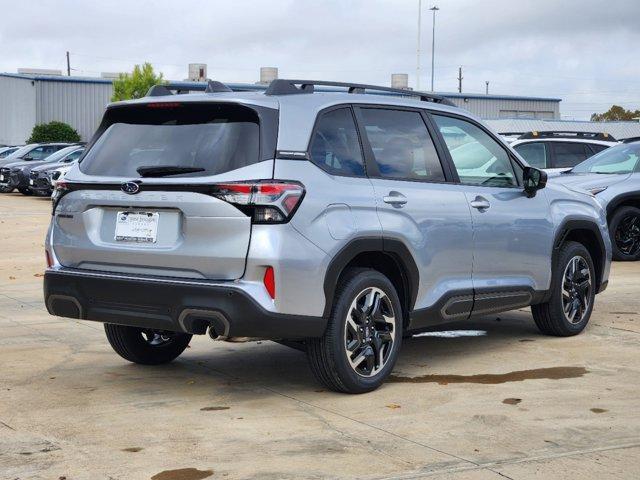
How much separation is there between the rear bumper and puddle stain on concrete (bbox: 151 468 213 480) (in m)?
1.11

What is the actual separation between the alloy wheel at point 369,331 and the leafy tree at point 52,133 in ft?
165

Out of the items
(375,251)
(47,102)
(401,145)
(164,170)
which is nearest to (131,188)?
(164,170)

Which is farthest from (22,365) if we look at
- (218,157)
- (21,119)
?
(21,119)

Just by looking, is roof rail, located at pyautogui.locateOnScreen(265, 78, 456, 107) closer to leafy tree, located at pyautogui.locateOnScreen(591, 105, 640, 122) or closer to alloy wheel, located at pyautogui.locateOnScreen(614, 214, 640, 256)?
alloy wheel, located at pyautogui.locateOnScreen(614, 214, 640, 256)

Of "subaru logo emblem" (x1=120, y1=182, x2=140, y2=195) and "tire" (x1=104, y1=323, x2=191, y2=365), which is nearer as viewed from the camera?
"subaru logo emblem" (x1=120, y1=182, x2=140, y2=195)

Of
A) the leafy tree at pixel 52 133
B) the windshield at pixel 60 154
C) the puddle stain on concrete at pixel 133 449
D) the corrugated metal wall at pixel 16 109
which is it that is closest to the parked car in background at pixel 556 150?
the puddle stain on concrete at pixel 133 449

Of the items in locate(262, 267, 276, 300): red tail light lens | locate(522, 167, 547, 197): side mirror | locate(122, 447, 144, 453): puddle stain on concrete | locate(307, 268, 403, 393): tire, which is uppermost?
locate(522, 167, 547, 197): side mirror

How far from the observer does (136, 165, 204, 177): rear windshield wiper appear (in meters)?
6.30

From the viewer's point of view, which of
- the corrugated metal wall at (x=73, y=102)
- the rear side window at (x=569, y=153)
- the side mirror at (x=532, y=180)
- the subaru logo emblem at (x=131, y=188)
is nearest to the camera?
the subaru logo emblem at (x=131, y=188)

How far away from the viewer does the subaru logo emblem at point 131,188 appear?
638cm

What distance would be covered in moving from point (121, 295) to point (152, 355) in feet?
4.38

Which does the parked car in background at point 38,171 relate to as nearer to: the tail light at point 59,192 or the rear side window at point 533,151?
the rear side window at point 533,151

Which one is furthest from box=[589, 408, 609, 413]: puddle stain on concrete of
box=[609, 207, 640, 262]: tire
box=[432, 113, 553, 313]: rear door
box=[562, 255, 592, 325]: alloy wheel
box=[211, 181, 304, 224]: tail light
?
box=[609, 207, 640, 262]: tire

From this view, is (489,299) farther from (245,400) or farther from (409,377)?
(245,400)
